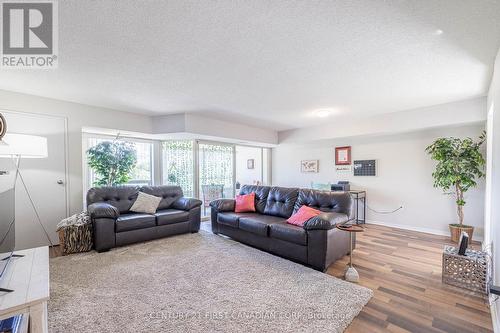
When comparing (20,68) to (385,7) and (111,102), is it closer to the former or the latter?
(111,102)

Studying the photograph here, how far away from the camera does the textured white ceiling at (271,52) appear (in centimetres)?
151

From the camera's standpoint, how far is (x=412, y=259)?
2992 mm

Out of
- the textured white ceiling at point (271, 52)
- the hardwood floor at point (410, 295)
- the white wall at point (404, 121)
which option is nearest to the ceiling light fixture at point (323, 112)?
the textured white ceiling at point (271, 52)

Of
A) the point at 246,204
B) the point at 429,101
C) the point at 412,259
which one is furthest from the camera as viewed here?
the point at 246,204

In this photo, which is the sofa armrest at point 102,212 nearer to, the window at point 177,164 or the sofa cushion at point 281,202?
the window at point 177,164

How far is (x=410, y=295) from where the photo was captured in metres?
2.15

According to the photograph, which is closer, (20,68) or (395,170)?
(20,68)

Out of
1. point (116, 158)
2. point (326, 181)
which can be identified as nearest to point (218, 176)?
→ point (116, 158)

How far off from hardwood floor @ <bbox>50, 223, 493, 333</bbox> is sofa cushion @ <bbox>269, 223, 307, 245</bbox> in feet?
1.58

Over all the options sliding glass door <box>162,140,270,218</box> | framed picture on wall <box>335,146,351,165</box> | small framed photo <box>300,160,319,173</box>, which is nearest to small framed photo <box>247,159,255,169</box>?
sliding glass door <box>162,140,270,218</box>

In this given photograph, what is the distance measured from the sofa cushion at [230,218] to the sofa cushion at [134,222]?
108 centimetres

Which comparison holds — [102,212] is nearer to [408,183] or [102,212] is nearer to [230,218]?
[230,218]

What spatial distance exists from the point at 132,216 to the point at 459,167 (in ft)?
17.0

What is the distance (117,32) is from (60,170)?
291 centimetres
